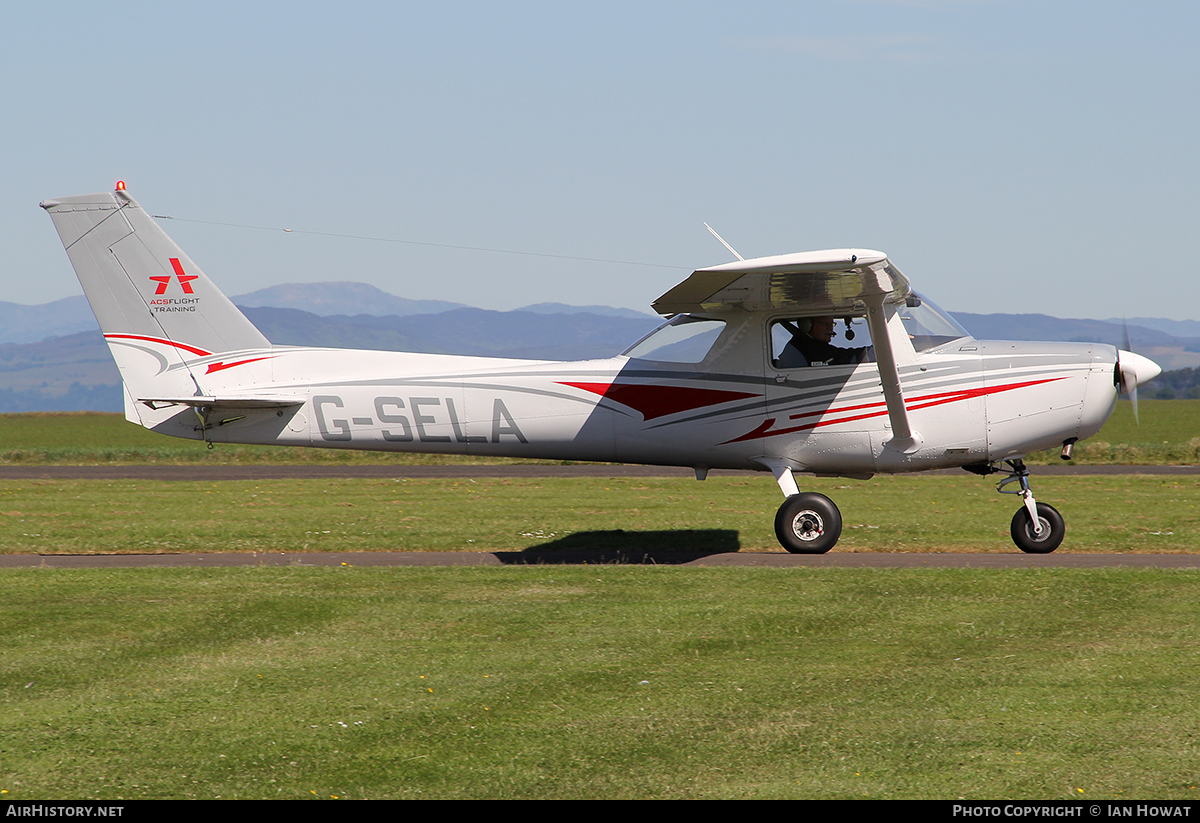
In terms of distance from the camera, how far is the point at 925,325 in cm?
1170

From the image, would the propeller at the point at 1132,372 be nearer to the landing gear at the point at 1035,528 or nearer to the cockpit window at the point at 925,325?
the landing gear at the point at 1035,528

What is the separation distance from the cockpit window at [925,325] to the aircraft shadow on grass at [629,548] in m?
3.30

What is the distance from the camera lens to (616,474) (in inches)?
1013

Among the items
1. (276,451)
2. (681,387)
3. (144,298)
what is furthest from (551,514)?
(276,451)

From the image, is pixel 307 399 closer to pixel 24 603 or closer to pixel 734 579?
pixel 24 603

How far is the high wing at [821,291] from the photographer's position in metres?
9.59

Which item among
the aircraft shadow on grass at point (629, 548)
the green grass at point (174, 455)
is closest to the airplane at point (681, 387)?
the aircraft shadow on grass at point (629, 548)

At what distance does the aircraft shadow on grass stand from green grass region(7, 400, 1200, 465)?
48.2ft

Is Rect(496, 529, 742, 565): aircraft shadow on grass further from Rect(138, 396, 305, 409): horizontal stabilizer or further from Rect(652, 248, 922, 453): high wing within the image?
Rect(138, 396, 305, 409): horizontal stabilizer

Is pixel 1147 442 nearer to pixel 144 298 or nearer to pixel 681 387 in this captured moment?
pixel 681 387

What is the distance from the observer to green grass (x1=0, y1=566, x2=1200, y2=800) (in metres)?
5.02

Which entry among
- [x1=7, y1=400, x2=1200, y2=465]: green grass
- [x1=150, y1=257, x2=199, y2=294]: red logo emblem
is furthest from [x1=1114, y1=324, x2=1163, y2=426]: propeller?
[x1=7, y1=400, x2=1200, y2=465]: green grass

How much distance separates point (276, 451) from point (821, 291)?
2889 cm

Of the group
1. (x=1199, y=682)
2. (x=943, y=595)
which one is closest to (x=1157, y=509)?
(x=943, y=595)
